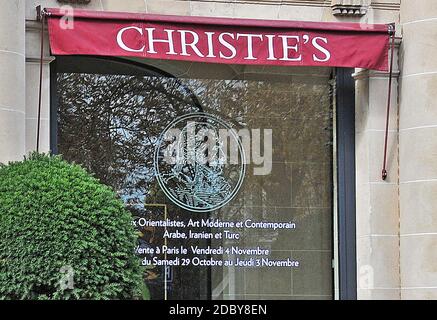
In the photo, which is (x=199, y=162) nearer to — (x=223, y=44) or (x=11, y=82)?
(x=223, y=44)

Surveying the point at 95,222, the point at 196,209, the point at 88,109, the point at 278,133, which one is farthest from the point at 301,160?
the point at 95,222

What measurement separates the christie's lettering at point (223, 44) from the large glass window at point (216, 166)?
29.6 inches

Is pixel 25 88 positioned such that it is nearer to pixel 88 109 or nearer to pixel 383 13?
pixel 88 109

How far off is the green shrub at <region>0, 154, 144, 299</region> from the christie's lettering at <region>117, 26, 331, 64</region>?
2.29 m

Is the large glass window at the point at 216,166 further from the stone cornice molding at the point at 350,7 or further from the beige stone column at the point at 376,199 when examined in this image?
the stone cornice molding at the point at 350,7

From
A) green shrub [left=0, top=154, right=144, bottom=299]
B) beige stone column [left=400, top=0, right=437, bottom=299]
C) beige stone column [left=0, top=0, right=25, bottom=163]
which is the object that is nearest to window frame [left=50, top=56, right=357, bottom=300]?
beige stone column [left=400, top=0, right=437, bottom=299]

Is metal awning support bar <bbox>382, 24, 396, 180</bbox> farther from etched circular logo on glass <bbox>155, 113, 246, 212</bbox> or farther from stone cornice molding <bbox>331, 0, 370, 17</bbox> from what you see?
etched circular logo on glass <bbox>155, 113, 246, 212</bbox>

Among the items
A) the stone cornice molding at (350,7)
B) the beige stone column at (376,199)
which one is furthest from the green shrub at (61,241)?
the stone cornice molding at (350,7)

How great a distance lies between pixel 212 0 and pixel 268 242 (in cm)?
292

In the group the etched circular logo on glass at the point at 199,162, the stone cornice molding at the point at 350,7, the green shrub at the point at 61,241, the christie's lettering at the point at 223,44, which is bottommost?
the green shrub at the point at 61,241

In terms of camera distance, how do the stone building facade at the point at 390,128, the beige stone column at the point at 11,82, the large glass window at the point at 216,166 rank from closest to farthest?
the beige stone column at the point at 11,82, the stone building facade at the point at 390,128, the large glass window at the point at 216,166

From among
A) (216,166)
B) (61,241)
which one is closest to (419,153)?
Result: (216,166)

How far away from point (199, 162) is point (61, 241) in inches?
127

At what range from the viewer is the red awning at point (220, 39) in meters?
12.6
